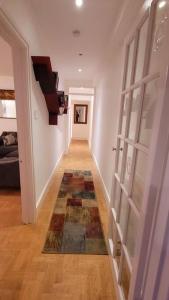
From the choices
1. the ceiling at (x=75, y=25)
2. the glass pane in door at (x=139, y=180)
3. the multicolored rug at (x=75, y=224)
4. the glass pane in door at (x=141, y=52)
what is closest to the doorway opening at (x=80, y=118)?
the ceiling at (x=75, y=25)

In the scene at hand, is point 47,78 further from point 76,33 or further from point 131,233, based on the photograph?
point 131,233

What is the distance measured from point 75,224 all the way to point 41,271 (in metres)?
0.69

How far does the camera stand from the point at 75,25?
6.75ft

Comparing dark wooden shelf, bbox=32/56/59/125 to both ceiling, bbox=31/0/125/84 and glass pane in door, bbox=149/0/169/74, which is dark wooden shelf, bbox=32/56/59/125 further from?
glass pane in door, bbox=149/0/169/74

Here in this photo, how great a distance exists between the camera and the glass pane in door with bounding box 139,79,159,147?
925 mm

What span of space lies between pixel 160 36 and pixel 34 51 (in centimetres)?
165

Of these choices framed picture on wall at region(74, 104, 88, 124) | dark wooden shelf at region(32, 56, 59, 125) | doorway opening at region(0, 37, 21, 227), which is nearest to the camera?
dark wooden shelf at region(32, 56, 59, 125)

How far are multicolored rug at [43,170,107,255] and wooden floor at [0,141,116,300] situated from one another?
0.08 metres

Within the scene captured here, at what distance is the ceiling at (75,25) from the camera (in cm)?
167

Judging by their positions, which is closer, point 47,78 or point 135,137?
point 135,137

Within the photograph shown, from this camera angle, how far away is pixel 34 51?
6.61 feet

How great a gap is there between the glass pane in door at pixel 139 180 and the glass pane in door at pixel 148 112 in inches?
4.1

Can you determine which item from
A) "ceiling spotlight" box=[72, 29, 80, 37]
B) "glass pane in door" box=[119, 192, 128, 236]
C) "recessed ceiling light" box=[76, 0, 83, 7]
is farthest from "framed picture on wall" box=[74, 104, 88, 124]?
"glass pane in door" box=[119, 192, 128, 236]

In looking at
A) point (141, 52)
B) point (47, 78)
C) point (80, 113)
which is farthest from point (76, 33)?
point (80, 113)
